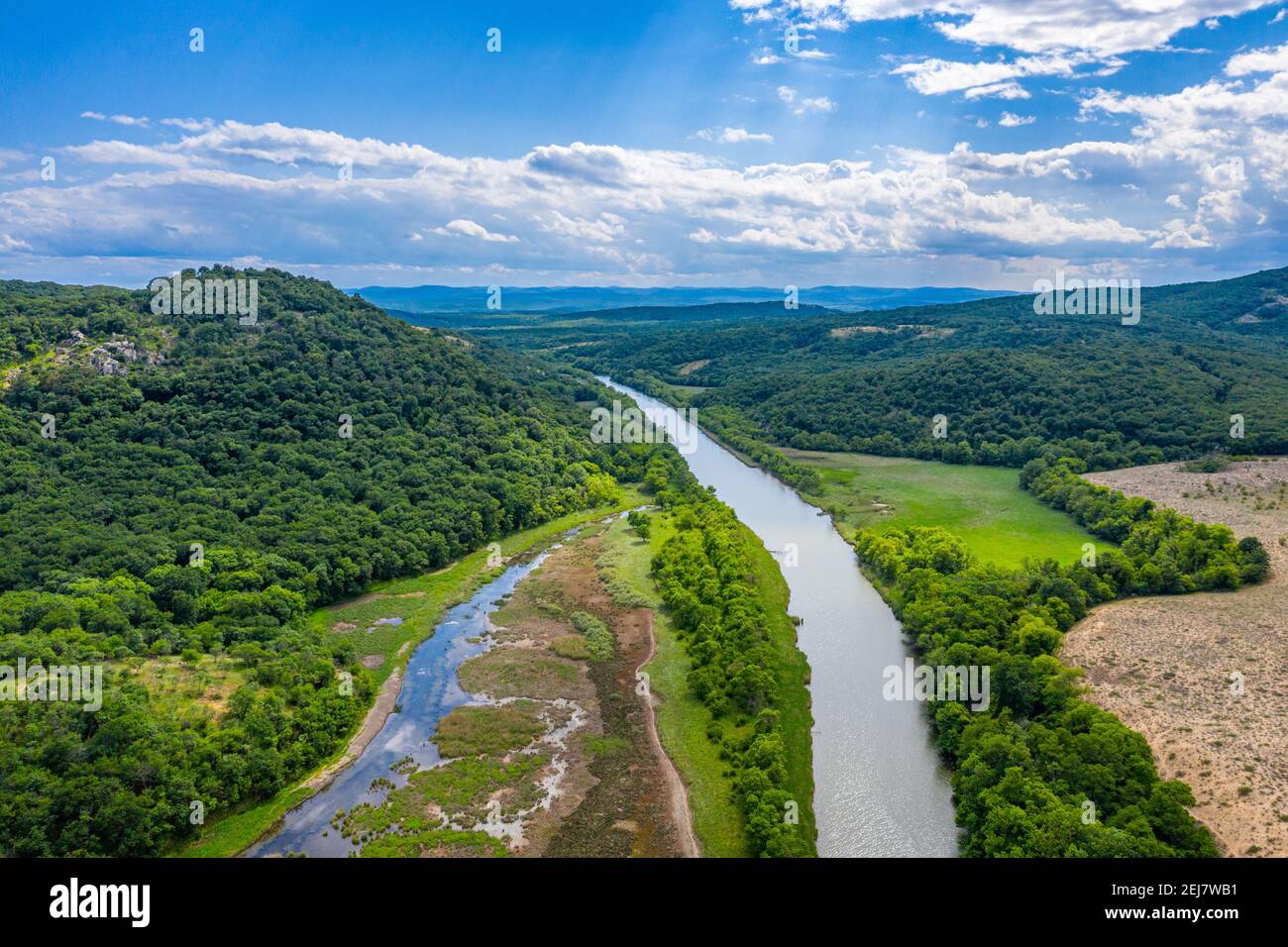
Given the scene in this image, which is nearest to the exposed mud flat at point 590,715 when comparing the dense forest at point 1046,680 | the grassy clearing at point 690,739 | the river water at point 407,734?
the grassy clearing at point 690,739

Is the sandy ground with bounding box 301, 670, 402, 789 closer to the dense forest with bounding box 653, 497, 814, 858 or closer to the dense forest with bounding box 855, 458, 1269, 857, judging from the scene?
the dense forest with bounding box 653, 497, 814, 858

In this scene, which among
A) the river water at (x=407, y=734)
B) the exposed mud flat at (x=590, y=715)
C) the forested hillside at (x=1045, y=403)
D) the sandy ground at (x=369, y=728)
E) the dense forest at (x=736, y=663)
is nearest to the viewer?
the dense forest at (x=736, y=663)

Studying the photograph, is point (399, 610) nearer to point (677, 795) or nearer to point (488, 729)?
point (488, 729)

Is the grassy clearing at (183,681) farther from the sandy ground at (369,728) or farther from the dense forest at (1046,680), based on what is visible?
the dense forest at (1046,680)

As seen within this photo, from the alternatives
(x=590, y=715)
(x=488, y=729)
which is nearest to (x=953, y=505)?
(x=590, y=715)

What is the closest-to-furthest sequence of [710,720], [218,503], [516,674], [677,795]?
[677,795] < [710,720] < [516,674] < [218,503]

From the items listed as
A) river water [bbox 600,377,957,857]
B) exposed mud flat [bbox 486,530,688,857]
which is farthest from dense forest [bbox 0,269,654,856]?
river water [bbox 600,377,957,857]

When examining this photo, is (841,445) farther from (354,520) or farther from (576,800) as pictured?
(576,800)

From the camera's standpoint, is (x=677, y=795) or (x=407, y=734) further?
(x=407, y=734)
